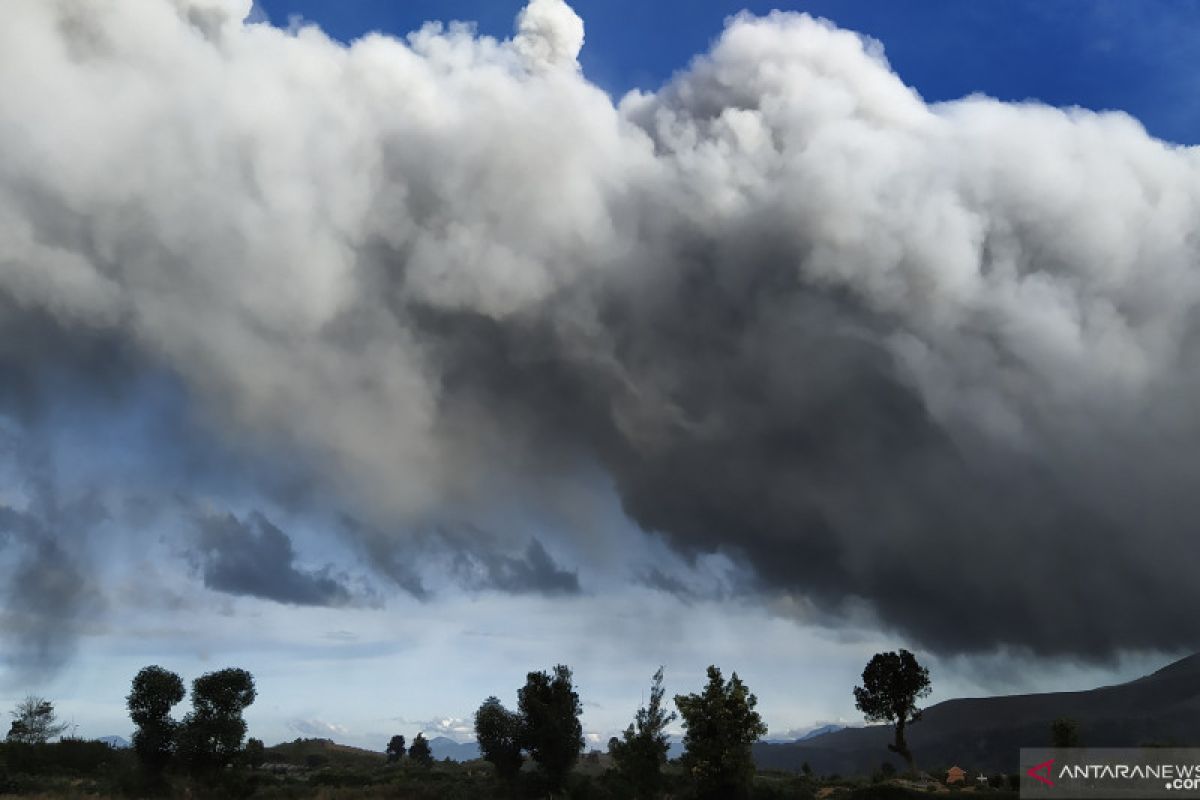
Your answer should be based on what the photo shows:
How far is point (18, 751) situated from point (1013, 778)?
366 ft

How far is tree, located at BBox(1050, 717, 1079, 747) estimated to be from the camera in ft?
279

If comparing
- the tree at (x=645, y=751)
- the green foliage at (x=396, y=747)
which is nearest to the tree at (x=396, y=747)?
the green foliage at (x=396, y=747)

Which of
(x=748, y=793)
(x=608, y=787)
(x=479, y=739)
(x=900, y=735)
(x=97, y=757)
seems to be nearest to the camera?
(x=748, y=793)

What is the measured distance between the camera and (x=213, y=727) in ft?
295

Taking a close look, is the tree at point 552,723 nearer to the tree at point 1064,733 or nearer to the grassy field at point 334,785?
the grassy field at point 334,785

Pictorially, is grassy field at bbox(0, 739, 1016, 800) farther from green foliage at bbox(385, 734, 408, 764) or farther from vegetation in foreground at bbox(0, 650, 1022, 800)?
green foliage at bbox(385, 734, 408, 764)

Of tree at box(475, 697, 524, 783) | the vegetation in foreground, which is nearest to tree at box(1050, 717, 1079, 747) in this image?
the vegetation in foreground

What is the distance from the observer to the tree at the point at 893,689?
9875cm

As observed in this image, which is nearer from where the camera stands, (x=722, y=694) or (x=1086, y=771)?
(x=722, y=694)

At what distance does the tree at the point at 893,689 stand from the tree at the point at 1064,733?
599 inches

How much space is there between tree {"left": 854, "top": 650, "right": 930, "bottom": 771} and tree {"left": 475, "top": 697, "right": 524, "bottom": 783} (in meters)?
41.8

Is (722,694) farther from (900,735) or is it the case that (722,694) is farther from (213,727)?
(213,727)

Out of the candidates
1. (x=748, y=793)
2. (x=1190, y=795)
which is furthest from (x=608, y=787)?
(x=1190, y=795)

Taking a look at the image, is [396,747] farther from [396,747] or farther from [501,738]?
[501,738]
